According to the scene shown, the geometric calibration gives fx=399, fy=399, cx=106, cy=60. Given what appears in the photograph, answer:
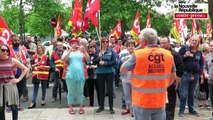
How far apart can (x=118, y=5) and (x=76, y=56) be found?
2200cm

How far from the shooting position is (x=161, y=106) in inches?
222

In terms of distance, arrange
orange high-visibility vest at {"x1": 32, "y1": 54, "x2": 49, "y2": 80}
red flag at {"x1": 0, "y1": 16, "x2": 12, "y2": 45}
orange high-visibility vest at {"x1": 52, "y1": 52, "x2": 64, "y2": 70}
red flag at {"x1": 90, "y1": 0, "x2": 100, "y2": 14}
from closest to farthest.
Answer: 1. red flag at {"x1": 0, "y1": 16, "x2": 12, "y2": 45}
2. red flag at {"x1": 90, "y1": 0, "x2": 100, "y2": 14}
3. orange high-visibility vest at {"x1": 32, "y1": 54, "x2": 49, "y2": 80}
4. orange high-visibility vest at {"x1": 52, "y1": 52, "x2": 64, "y2": 70}

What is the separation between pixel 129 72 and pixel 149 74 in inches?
142

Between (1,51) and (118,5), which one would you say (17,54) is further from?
(118,5)

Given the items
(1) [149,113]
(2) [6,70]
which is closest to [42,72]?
(2) [6,70]

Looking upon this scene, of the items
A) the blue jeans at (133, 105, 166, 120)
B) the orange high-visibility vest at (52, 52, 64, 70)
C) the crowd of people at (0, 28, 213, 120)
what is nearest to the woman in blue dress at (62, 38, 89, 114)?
the crowd of people at (0, 28, 213, 120)

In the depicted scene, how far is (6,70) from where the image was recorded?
23.4 ft

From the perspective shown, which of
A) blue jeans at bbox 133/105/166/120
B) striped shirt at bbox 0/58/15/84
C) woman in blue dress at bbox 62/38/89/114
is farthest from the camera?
woman in blue dress at bbox 62/38/89/114

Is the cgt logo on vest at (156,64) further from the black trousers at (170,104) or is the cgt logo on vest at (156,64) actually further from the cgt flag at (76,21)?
the cgt flag at (76,21)

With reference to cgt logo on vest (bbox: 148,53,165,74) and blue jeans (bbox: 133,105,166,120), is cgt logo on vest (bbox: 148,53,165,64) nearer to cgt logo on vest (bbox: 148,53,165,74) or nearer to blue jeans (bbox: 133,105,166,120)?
cgt logo on vest (bbox: 148,53,165,74)

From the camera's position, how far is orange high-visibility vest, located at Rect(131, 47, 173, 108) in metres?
5.48

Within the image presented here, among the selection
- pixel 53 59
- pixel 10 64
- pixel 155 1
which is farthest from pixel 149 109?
pixel 155 1

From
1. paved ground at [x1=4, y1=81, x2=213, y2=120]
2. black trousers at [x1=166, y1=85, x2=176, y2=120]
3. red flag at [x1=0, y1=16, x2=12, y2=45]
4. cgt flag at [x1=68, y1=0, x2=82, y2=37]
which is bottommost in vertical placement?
paved ground at [x1=4, y1=81, x2=213, y2=120]

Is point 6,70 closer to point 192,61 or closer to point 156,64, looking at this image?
point 156,64
